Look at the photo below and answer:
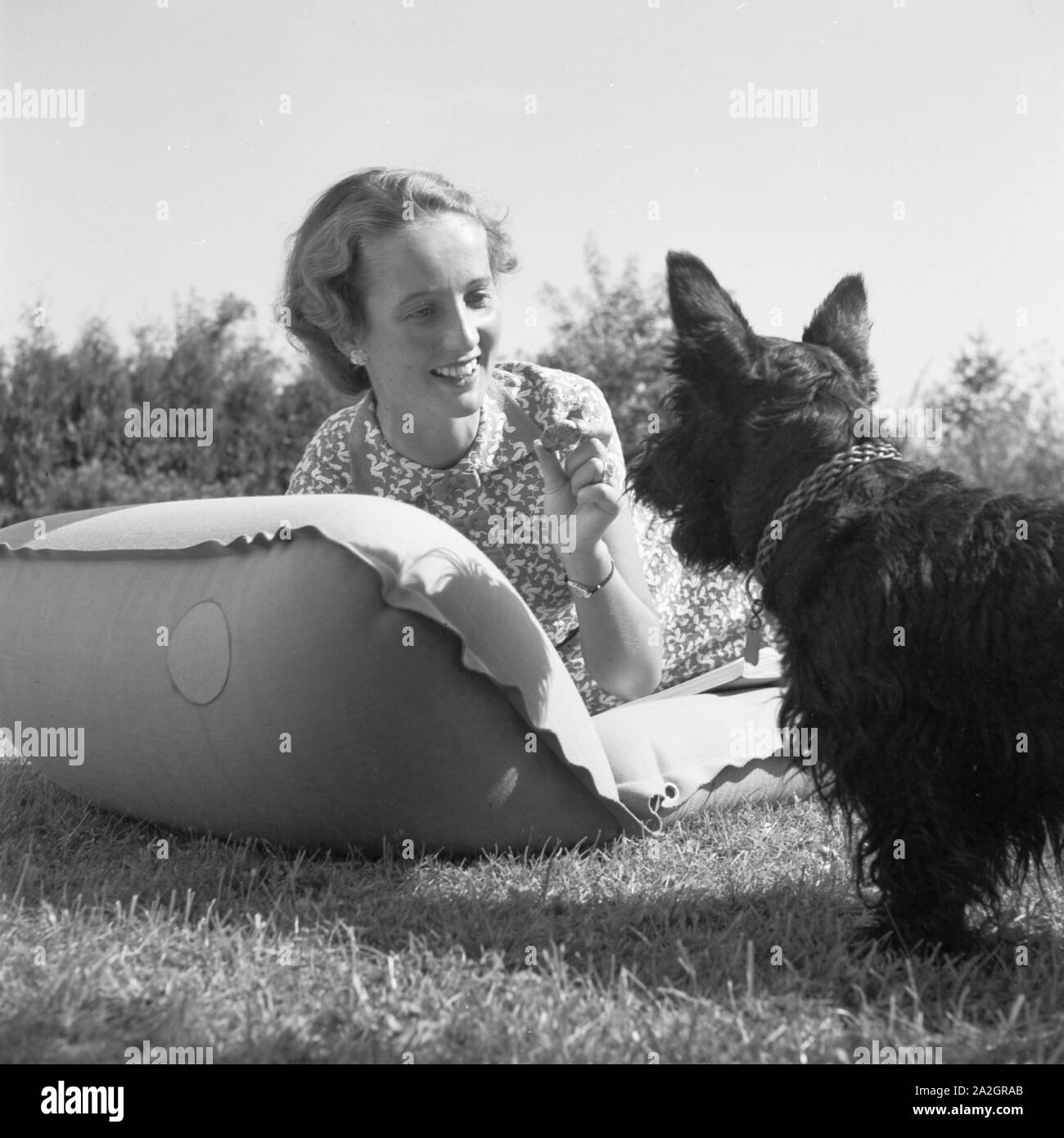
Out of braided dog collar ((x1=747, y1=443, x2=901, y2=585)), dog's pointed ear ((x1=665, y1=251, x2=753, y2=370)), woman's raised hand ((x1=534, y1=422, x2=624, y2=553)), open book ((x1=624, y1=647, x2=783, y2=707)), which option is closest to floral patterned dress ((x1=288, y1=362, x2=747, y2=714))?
open book ((x1=624, y1=647, x2=783, y2=707))

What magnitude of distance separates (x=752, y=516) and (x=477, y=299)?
1.55 meters

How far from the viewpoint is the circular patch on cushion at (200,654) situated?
2.92 metres

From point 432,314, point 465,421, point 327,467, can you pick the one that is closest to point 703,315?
point 432,314

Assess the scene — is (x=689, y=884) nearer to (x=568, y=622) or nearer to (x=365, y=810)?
(x=365, y=810)

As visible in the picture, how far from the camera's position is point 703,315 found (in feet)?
8.79

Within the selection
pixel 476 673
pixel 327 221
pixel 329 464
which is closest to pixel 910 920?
pixel 476 673

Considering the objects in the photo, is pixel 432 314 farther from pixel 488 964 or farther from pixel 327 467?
pixel 488 964

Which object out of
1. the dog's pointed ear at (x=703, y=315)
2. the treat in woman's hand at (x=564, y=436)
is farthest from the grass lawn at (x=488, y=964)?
the dog's pointed ear at (x=703, y=315)

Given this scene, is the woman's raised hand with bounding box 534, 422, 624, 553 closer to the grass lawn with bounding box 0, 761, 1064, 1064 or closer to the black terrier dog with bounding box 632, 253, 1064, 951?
the black terrier dog with bounding box 632, 253, 1064, 951

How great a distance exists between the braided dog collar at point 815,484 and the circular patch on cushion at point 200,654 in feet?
4.54

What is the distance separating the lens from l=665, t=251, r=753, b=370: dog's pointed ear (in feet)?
8.75

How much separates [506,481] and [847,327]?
1.49 meters

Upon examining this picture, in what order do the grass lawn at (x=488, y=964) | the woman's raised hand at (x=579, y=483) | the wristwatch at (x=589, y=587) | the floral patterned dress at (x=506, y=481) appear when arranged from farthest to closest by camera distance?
the floral patterned dress at (x=506, y=481)
the wristwatch at (x=589, y=587)
the woman's raised hand at (x=579, y=483)
the grass lawn at (x=488, y=964)

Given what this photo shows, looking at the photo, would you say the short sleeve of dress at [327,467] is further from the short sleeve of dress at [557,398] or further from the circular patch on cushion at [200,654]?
the circular patch on cushion at [200,654]
